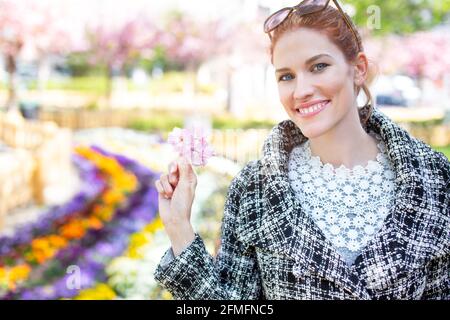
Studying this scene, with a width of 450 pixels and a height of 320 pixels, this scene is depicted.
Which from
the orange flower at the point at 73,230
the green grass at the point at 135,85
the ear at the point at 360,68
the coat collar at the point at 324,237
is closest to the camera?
the coat collar at the point at 324,237

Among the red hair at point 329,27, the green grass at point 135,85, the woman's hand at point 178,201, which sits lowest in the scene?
the woman's hand at point 178,201

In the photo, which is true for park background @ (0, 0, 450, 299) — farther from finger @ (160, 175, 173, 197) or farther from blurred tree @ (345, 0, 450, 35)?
finger @ (160, 175, 173, 197)

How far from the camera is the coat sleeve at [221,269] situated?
4.27 feet

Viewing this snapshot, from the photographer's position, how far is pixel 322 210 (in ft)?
4.56

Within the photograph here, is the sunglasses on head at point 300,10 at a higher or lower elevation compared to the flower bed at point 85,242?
higher

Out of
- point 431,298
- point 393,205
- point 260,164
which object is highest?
point 260,164

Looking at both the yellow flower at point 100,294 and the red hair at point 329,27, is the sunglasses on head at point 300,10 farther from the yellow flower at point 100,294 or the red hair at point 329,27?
the yellow flower at point 100,294

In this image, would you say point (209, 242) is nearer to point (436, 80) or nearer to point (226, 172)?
point (226, 172)

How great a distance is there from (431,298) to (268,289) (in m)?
0.35

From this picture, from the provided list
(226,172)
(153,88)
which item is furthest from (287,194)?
(153,88)

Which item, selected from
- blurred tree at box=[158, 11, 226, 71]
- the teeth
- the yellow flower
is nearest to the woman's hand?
the teeth

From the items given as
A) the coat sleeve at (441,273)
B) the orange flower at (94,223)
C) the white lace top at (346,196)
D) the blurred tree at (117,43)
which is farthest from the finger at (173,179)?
the blurred tree at (117,43)

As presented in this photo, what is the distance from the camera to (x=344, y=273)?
4.19ft

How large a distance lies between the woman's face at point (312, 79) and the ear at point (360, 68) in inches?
2.3
